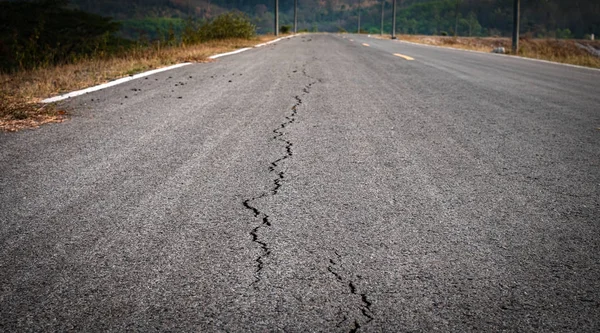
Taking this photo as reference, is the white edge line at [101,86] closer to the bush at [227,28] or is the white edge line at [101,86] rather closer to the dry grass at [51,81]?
the dry grass at [51,81]

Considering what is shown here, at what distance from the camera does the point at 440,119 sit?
Answer: 4859 millimetres

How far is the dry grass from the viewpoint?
4.62 m

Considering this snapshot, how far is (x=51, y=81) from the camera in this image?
686 centimetres

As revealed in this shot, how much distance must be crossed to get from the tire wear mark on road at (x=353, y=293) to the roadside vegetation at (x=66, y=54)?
146 inches

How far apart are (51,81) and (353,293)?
263 inches

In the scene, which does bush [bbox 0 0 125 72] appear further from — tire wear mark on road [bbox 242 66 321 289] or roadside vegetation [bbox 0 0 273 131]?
tire wear mark on road [bbox 242 66 321 289]

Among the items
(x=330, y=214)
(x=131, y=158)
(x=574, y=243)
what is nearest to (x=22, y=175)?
(x=131, y=158)

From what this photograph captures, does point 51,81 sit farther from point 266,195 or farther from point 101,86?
point 266,195

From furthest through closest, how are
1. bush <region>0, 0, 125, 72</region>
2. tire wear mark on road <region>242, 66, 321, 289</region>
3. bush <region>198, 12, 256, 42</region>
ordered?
bush <region>198, 12, 256, 42</region>
bush <region>0, 0, 125, 72</region>
tire wear mark on road <region>242, 66, 321, 289</region>

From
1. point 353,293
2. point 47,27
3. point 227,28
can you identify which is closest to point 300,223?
point 353,293

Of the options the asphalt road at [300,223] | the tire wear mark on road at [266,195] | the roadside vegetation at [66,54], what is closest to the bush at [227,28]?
the roadside vegetation at [66,54]

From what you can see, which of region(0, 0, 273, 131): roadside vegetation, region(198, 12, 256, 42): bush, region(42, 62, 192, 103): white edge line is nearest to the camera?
region(0, 0, 273, 131): roadside vegetation

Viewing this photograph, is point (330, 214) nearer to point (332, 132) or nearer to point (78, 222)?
point (78, 222)

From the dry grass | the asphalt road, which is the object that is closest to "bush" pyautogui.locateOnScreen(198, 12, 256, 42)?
the dry grass
